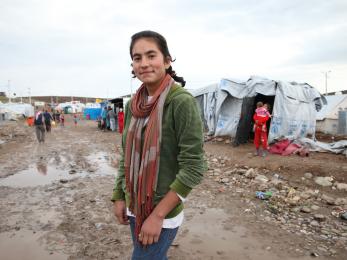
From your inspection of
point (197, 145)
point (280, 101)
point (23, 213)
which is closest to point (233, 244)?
point (197, 145)

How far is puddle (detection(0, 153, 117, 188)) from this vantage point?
21.8ft

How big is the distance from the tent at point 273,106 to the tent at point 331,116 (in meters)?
3.72

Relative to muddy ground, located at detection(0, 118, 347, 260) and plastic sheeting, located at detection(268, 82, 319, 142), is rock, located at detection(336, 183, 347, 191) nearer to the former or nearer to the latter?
muddy ground, located at detection(0, 118, 347, 260)

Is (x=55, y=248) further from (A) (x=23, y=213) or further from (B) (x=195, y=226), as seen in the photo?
(B) (x=195, y=226)

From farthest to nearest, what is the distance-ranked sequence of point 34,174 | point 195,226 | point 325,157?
point 325,157, point 34,174, point 195,226

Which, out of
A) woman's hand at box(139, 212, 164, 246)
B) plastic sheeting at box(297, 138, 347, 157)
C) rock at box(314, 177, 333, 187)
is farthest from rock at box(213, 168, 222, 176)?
woman's hand at box(139, 212, 164, 246)

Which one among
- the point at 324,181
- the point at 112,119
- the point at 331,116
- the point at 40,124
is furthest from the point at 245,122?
the point at 112,119

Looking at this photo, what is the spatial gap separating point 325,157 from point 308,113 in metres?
3.07

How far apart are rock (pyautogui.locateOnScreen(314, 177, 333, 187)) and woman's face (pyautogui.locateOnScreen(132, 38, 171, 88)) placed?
581cm

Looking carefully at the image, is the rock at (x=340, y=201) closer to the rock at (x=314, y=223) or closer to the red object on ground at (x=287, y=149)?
the rock at (x=314, y=223)

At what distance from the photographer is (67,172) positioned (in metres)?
7.66

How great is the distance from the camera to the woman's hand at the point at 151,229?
1.50 metres

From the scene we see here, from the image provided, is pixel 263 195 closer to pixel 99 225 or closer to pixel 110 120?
pixel 99 225

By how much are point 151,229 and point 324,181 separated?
19.4 ft
